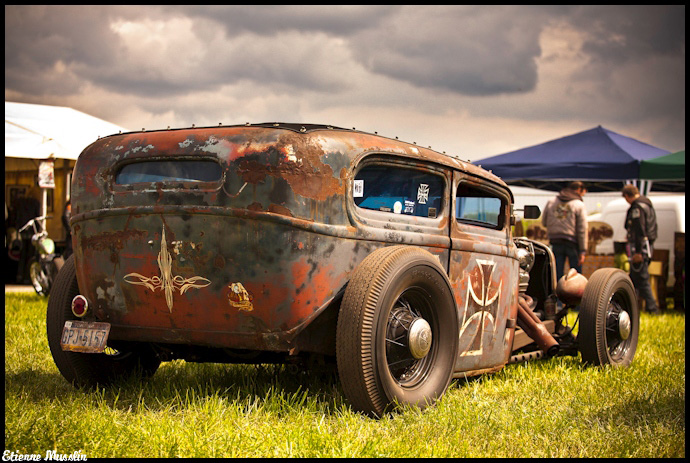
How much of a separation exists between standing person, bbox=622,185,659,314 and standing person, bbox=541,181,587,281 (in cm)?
→ 109

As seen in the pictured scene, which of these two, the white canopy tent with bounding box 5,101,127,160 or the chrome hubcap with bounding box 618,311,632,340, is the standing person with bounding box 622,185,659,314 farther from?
the white canopy tent with bounding box 5,101,127,160

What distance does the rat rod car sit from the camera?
3.24 m

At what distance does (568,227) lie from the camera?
29.8 ft

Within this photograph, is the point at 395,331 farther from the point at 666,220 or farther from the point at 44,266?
the point at 666,220

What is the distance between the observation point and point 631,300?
5.57m

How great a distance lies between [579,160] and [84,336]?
9732 mm

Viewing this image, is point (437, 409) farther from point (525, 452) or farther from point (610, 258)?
point (610, 258)

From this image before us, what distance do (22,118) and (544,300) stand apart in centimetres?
980

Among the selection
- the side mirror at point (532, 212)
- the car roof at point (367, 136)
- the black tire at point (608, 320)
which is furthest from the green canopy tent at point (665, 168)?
the car roof at point (367, 136)

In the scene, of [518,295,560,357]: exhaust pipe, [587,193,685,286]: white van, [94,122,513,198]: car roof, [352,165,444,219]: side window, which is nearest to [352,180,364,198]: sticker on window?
[352,165,444,219]: side window

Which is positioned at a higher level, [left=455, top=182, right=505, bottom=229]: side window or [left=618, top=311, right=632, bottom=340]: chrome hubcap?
[left=455, top=182, right=505, bottom=229]: side window

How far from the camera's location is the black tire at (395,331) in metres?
3.22

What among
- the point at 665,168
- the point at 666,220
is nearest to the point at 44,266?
the point at 665,168

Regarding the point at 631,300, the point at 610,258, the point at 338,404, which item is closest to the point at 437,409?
the point at 338,404
